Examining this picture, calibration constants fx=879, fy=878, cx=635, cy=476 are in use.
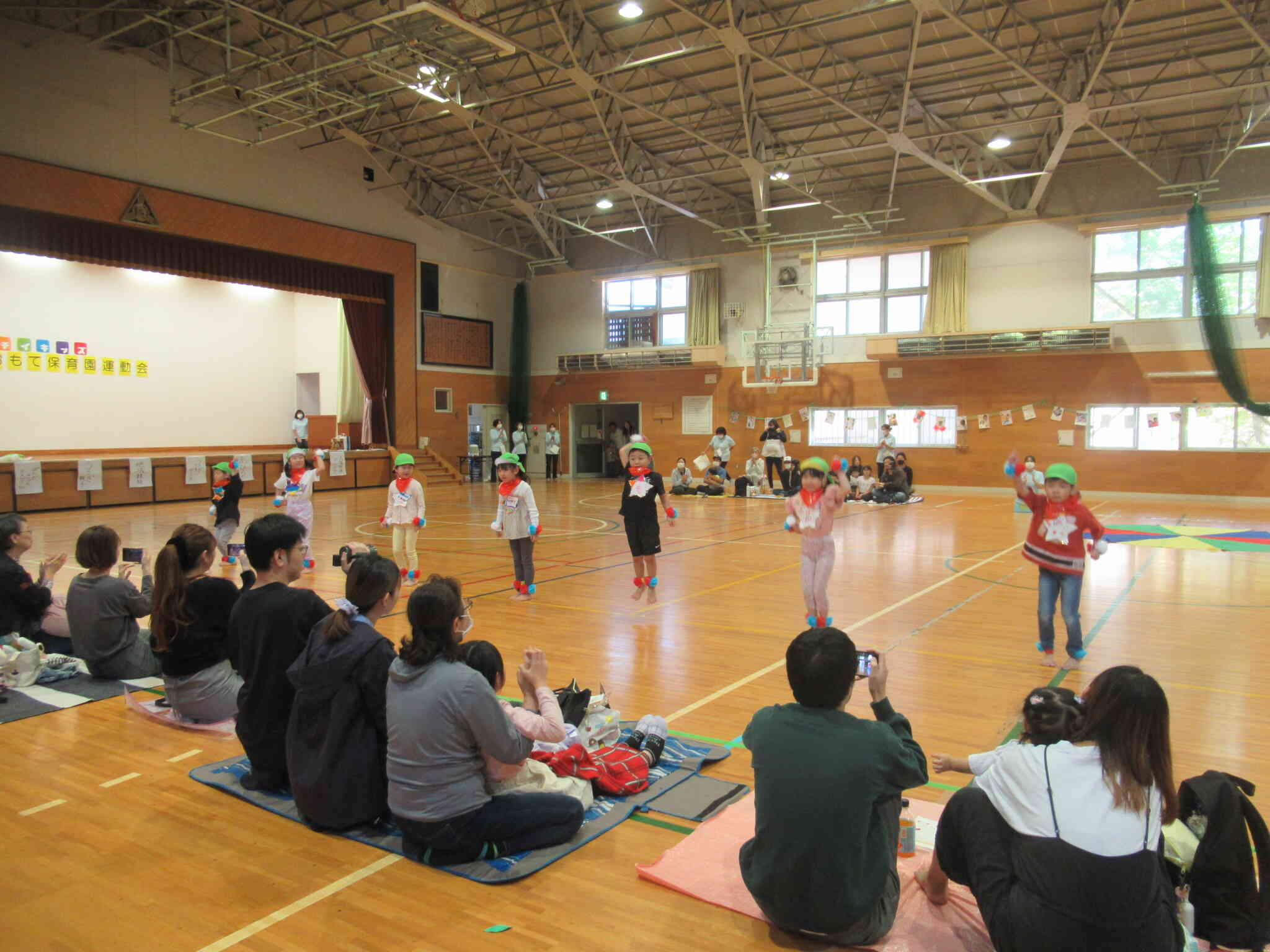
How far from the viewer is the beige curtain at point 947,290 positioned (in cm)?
2222

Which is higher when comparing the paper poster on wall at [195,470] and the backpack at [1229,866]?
the paper poster on wall at [195,470]

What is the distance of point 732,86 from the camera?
59.3 feet

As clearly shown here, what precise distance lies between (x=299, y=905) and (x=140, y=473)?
18.1m

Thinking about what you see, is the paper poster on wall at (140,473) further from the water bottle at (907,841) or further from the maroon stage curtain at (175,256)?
the water bottle at (907,841)

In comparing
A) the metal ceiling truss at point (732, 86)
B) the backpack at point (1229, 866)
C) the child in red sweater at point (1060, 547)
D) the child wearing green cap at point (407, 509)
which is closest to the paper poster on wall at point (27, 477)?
the metal ceiling truss at point (732, 86)

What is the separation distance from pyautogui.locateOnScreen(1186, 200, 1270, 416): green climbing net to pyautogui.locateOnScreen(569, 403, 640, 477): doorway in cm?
1790

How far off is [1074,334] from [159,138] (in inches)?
832

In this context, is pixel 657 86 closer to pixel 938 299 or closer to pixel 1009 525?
pixel 938 299

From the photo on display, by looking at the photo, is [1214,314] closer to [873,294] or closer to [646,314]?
[873,294]

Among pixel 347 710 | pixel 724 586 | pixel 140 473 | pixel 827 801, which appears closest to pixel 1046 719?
pixel 827 801

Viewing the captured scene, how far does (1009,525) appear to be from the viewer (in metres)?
15.3

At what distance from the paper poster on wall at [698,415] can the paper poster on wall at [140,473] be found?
1417 cm

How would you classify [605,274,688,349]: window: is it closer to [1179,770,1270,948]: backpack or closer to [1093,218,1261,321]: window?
[1093,218,1261,321]: window

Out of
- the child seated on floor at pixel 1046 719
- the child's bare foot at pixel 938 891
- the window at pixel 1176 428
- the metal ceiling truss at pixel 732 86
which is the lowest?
the child's bare foot at pixel 938 891
